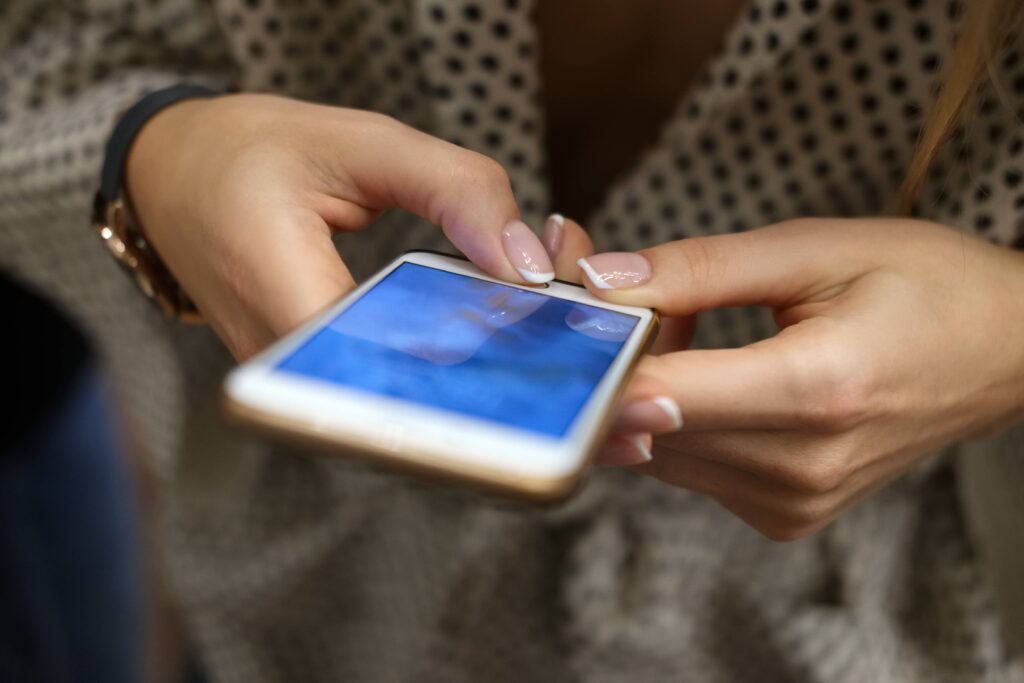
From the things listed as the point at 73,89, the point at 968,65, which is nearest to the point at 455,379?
the point at 968,65

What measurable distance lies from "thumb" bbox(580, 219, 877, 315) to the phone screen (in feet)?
0.06

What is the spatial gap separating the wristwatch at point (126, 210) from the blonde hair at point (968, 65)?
17.0 inches

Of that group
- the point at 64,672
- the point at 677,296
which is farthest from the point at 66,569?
the point at 677,296

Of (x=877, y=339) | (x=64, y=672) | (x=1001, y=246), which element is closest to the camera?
(x=877, y=339)

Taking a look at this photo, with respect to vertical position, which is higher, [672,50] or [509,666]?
[672,50]

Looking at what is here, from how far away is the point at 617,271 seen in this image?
37 cm

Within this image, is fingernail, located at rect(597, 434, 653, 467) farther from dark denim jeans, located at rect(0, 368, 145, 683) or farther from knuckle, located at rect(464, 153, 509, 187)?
dark denim jeans, located at rect(0, 368, 145, 683)

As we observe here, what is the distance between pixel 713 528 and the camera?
2.09ft

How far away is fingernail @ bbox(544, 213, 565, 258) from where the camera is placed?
40 cm

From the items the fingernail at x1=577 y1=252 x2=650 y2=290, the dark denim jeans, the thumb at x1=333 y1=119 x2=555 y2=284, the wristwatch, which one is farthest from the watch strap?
the dark denim jeans

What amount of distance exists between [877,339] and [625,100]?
335mm

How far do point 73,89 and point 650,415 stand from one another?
55cm

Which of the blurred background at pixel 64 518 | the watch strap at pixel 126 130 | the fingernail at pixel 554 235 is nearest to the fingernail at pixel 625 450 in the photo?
the fingernail at pixel 554 235

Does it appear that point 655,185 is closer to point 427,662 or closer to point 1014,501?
point 1014,501
